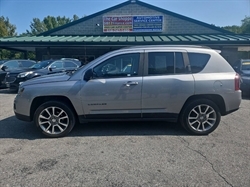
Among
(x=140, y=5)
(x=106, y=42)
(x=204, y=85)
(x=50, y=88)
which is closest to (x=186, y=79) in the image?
(x=204, y=85)

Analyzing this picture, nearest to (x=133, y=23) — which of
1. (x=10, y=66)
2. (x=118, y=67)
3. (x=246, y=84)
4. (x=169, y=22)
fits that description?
(x=169, y=22)

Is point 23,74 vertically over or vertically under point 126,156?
over

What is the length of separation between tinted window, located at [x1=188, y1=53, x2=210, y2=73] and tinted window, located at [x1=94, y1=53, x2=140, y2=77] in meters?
1.18

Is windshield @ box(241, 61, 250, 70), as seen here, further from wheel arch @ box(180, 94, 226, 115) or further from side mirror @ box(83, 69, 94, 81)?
side mirror @ box(83, 69, 94, 81)

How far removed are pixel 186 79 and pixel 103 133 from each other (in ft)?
7.07

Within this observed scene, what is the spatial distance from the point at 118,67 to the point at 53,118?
1772 millimetres

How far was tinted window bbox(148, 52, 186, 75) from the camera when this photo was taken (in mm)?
3896

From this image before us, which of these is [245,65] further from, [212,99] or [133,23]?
[133,23]

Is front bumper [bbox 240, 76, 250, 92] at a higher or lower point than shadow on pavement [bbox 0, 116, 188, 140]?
higher

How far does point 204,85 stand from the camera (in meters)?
3.85

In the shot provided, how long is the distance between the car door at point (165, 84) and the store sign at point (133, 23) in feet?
43.4

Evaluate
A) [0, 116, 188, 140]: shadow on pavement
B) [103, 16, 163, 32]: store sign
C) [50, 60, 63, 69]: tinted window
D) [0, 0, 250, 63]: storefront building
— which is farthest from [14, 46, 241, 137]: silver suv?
[103, 16, 163, 32]: store sign

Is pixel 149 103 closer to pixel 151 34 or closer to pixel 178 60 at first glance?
pixel 178 60

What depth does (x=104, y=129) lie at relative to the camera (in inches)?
170
